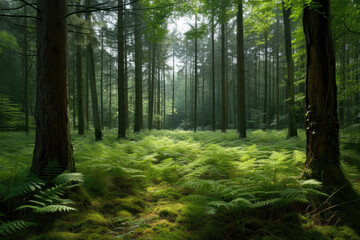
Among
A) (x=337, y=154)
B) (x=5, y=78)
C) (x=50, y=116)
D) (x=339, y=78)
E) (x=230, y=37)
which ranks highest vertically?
(x=230, y=37)

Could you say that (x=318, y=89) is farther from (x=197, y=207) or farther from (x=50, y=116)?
(x=50, y=116)

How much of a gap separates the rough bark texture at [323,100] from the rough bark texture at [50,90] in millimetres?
4370

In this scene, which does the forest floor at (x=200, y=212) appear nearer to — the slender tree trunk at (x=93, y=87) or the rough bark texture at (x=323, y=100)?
the rough bark texture at (x=323, y=100)

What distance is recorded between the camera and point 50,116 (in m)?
3.02

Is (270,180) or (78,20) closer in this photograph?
(270,180)

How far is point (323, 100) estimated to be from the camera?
10.2 feet

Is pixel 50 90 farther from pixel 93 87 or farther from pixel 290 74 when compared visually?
pixel 290 74

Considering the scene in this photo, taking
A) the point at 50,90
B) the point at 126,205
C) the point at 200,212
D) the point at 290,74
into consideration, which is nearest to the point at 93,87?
the point at 50,90

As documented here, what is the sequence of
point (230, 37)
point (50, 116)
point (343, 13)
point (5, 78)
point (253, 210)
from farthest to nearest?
1. point (230, 37)
2. point (5, 78)
3. point (343, 13)
4. point (50, 116)
5. point (253, 210)

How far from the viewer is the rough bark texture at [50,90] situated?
9.88ft

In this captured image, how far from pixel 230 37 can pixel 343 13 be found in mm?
22961

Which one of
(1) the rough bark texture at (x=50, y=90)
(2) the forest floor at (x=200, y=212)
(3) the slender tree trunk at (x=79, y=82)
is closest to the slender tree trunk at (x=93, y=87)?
(3) the slender tree trunk at (x=79, y=82)

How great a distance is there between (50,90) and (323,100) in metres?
4.65

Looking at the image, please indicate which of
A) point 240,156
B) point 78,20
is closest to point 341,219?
point 240,156
